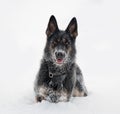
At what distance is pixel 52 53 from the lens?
9211mm

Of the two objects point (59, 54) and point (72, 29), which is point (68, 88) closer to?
point (59, 54)

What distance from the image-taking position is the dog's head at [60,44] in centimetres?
909

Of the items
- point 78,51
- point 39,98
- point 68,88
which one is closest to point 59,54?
point 68,88

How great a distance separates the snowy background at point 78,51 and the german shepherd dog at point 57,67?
28 centimetres

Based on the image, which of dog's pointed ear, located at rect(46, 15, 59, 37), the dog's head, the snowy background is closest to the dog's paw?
the snowy background

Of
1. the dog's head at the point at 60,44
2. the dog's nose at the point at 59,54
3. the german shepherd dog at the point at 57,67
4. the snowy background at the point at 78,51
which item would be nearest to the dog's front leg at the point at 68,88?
the german shepherd dog at the point at 57,67

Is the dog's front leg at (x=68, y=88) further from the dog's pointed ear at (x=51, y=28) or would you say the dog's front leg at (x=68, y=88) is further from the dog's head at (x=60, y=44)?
the dog's pointed ear at (x=51, y=28)

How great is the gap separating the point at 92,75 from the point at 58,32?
18.0 ft

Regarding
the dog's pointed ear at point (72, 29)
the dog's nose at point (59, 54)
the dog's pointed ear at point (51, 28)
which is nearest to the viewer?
the dog's nose at point (59, 54)

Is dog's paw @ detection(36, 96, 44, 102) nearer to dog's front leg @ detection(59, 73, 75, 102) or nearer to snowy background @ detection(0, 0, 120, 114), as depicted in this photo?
snowy background @ detection(0, 0, 120, 114)

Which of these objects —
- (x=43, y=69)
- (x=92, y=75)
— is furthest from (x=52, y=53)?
(x=92, y=75)

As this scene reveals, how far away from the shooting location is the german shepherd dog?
915 cm

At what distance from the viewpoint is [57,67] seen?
31.0 ft

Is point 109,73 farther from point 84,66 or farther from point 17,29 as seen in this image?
point 17,29
